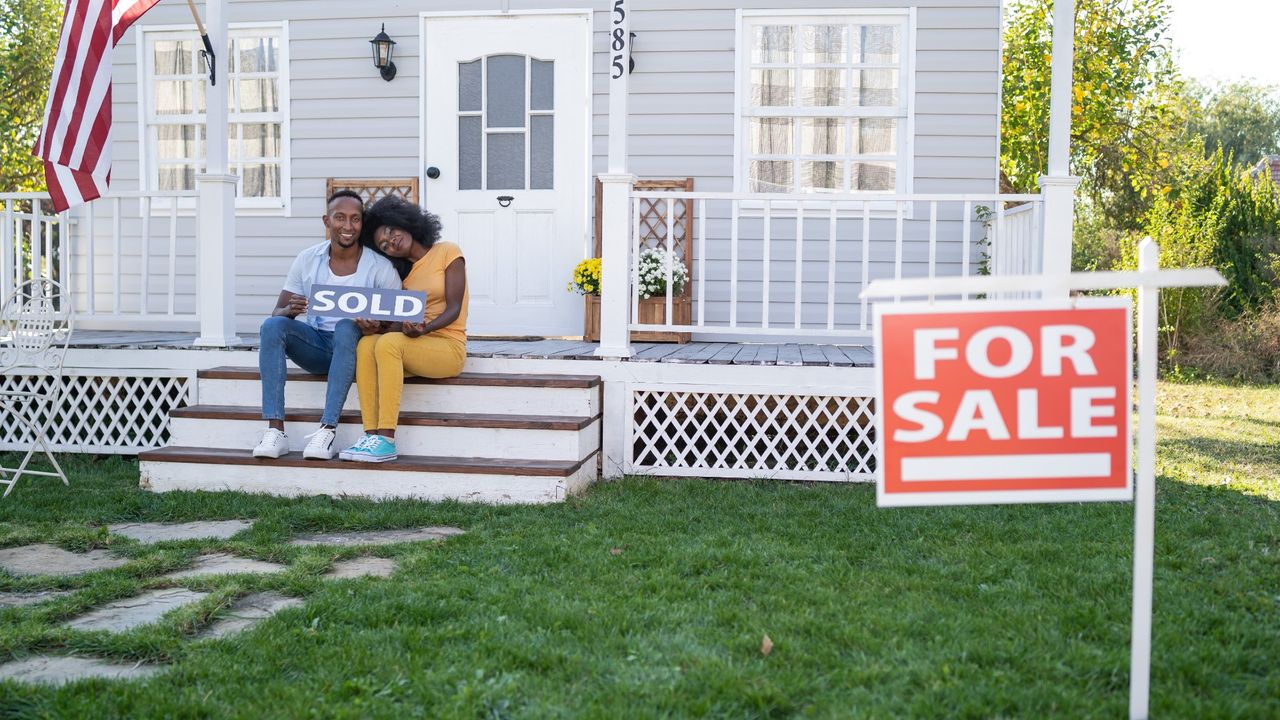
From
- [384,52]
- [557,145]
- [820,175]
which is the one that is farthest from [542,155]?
[820,175]

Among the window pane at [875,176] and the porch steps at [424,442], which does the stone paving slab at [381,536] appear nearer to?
the porch steps at [424,442]

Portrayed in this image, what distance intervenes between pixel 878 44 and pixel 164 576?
198 inches

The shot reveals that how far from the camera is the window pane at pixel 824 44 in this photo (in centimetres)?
640

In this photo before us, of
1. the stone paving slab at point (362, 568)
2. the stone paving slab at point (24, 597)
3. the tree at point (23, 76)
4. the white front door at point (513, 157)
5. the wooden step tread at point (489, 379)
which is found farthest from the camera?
the tree at point (23, 76)

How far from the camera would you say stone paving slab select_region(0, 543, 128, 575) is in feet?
11.1

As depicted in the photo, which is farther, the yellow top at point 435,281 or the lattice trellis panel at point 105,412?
the lattice trellis panel at point 105,412

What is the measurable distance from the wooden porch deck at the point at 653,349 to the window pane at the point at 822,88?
1.53 m

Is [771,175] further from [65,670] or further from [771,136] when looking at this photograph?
[65,670]

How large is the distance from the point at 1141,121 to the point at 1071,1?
9532 mm

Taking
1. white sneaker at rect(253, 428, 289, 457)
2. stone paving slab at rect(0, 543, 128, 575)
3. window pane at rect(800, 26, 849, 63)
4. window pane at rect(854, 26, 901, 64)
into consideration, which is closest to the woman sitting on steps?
white sneaker at rect(253, 428, 289, 457)

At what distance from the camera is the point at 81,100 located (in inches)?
202

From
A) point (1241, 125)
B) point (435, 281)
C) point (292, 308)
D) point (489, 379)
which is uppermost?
point (1241, 125)

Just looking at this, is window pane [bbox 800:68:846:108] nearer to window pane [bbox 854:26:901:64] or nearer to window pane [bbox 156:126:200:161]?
window pane [bbox 854:26:901:64]

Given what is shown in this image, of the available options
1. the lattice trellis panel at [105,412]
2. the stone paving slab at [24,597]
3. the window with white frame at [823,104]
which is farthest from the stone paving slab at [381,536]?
the window with white frame at [823,104]
